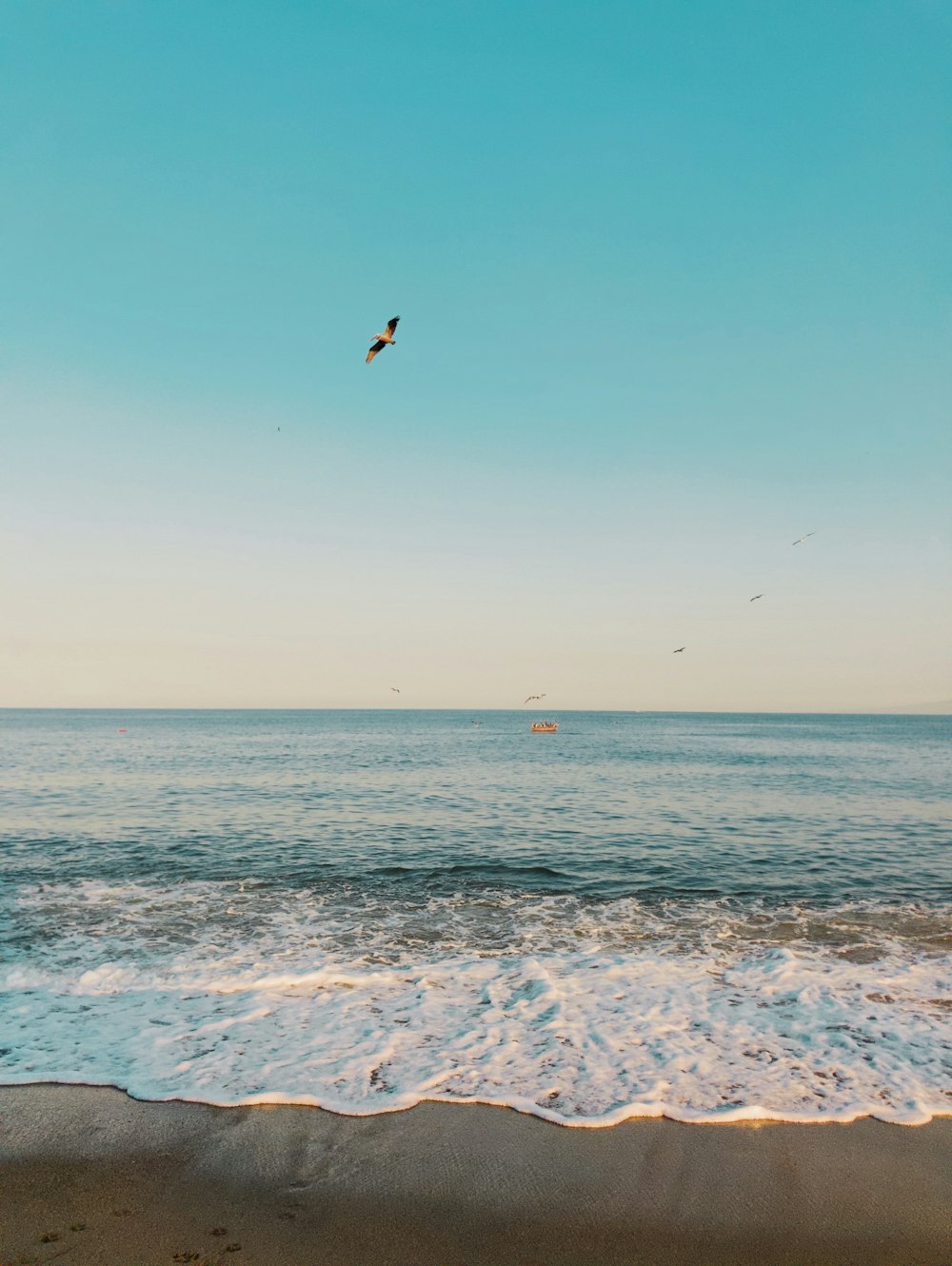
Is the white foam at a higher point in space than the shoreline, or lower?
lower

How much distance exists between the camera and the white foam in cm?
880

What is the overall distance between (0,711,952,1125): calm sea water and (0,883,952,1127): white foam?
52 mm

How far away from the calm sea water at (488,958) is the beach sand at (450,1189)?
21.9 inches

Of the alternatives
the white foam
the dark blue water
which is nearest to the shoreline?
the white foam

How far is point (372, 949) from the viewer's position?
1455 centimetres

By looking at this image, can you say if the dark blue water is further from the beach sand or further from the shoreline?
the beach sand

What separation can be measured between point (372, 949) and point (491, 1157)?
7588mm

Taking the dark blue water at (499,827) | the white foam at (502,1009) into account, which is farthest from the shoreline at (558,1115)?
the dark blue water at (499,827)

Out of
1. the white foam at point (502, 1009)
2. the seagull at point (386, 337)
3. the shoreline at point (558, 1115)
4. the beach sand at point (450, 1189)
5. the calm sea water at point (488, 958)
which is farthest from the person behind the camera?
the seagull at point (386, 337)

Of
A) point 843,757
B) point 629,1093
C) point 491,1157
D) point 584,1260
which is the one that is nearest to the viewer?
point 584,1260

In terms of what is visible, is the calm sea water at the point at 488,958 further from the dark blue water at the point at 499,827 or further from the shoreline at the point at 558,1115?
the dark blue water at the point at 499,827

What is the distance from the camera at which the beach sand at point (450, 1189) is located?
20.0 ft

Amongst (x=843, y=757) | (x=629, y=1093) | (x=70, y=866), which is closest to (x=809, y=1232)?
(x=629, y=1093)

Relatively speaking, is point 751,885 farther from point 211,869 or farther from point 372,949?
point 211,869
